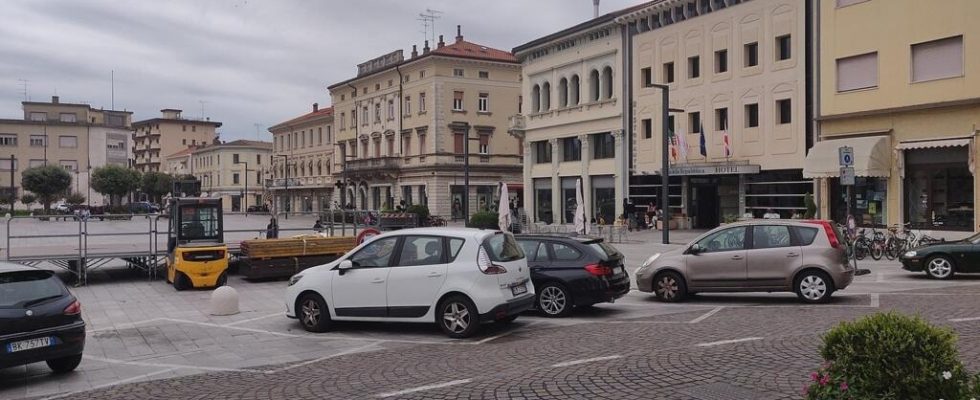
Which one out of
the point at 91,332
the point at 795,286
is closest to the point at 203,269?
the point at 91,332

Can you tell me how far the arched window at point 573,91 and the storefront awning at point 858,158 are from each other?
57.3ft

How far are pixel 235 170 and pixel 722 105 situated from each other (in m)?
91.9

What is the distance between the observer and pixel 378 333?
12.0 m

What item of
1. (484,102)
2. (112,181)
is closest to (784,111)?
(484,102)

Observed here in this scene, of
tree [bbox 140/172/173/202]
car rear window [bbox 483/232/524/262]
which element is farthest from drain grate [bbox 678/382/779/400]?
tree [bbox 140/172/173/202]

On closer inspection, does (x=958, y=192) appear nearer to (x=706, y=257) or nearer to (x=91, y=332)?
(x=706, y=257)

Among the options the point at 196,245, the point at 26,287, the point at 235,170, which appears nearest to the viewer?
the point at 26,287

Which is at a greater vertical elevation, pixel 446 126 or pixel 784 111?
pixel 446 126

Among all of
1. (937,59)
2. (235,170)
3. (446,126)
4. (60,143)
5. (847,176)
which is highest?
(60,143)

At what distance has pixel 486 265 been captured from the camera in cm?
1099

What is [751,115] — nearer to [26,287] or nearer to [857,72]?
[857,72]

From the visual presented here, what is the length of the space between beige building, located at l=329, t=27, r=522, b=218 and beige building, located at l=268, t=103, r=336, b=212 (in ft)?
51.1

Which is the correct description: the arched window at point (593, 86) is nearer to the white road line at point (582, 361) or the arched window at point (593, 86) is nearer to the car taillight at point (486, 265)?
the car taillight at point (486, 265)

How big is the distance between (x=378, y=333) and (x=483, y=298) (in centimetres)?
208
